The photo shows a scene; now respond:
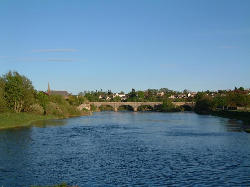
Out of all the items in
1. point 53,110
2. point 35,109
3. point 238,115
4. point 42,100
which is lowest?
point 238,115

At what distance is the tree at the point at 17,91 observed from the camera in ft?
299

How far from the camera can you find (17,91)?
91.2 meters

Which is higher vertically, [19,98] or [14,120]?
[19,98]

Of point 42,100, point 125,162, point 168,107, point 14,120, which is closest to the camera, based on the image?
point 125,162

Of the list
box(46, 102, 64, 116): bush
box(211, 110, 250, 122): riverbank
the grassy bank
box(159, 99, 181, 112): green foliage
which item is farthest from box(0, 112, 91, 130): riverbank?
box(159, 99, 181, 112): green foliage

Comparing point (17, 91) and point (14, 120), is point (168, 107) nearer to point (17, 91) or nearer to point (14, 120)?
point (17, 91)

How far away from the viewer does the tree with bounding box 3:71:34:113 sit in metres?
91.1

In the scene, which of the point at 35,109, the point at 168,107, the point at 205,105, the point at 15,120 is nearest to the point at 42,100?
the point at 35,109

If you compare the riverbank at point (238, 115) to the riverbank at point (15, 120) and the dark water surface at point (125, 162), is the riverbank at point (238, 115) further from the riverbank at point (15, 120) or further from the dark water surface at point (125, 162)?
the riverbank at point (15, 120)

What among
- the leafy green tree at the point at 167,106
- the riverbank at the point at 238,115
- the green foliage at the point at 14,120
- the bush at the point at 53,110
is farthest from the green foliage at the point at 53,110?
the leafy green tree at the point at 167,106

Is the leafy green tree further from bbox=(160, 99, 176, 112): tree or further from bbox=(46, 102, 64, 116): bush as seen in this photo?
bbox=(46, 102, 64, 116): bush

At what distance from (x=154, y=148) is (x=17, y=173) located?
19141 mm

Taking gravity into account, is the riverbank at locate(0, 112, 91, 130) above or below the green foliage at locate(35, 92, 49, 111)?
below

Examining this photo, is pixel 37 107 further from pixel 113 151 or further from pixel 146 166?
pixel 146 166
